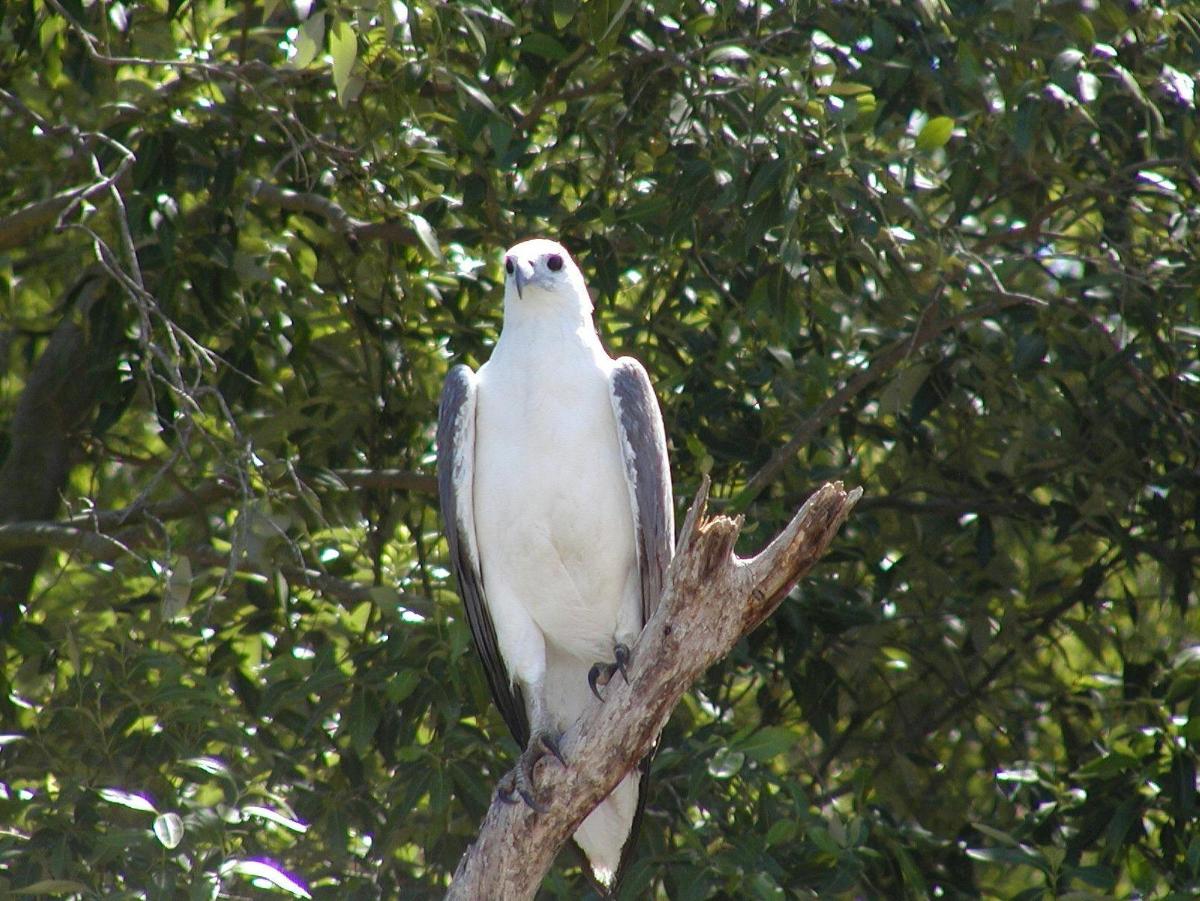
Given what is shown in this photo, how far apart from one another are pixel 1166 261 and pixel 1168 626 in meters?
2.05

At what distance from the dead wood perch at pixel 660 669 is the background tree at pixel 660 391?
634 millimetres

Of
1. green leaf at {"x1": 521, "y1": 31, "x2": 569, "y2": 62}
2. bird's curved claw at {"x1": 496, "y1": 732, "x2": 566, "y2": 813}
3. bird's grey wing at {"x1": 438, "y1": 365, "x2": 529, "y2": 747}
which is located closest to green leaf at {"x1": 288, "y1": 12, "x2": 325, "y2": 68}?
green leaf at {"x1": 521, "y1": 31, "x2": 569, "y2": 62}

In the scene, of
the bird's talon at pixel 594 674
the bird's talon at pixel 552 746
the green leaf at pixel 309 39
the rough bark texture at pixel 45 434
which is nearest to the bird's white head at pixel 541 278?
the green leaf at pixel 309 39

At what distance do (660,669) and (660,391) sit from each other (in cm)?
145

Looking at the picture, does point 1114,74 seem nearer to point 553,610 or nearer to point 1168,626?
point 553,610

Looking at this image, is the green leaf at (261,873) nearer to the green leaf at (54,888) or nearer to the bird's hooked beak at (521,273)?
the green leaf at (54,888)

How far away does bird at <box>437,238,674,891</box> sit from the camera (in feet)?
13.3

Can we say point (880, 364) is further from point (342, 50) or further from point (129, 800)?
point (129, 800)

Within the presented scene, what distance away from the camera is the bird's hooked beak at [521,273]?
4.08 metres

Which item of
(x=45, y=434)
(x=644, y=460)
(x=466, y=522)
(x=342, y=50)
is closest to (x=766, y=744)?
(x=644, y=460)

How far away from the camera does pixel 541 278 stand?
162 inches

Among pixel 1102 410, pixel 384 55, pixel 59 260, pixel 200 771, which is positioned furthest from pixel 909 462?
pixel 59 260

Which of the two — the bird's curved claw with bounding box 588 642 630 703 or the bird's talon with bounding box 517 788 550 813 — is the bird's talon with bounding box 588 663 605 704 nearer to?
the bird's curved claw with bounding box 588 642 630 703

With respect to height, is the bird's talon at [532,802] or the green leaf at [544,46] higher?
the green leaf at [544,46]
